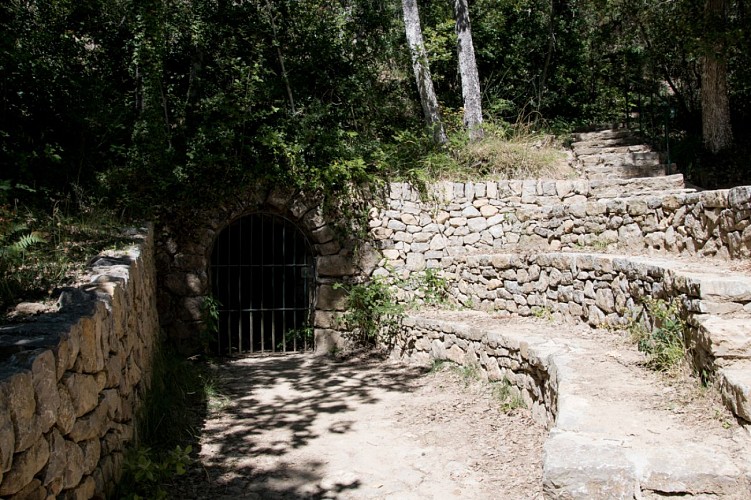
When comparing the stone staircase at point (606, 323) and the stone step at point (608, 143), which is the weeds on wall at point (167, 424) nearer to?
the stone staircase at point (606, 323)

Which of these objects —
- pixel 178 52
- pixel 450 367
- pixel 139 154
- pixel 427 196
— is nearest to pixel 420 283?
pixel 427 196

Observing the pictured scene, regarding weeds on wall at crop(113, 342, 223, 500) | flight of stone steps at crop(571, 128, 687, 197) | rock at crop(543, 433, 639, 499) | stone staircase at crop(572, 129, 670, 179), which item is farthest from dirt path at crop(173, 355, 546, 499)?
stone staircase at crop(572, 129, 670, 179)

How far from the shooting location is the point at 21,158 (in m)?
6.09

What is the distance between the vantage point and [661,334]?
4.70 meters

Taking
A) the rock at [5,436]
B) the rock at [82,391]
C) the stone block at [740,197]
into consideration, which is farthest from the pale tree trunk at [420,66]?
the rock at [5,436]

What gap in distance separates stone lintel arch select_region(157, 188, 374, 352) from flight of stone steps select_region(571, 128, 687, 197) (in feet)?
12.8

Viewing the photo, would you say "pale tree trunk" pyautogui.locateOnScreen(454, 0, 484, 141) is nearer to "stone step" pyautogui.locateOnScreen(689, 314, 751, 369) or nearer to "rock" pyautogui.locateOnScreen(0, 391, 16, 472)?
"stone step" pyautogui.locateOnScreen(689, 314, 751, 369)

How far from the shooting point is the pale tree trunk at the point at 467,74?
10.8 meters

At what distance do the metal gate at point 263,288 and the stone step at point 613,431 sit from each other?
4053 millimetres

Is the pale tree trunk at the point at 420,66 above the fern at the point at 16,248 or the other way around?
above

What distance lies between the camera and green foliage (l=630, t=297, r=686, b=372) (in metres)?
4.36

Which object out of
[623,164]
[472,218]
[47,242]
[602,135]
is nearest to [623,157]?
[623,164]

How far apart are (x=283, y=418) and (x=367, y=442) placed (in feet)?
3.45

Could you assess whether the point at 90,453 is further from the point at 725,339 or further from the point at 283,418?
the point at 725,339
